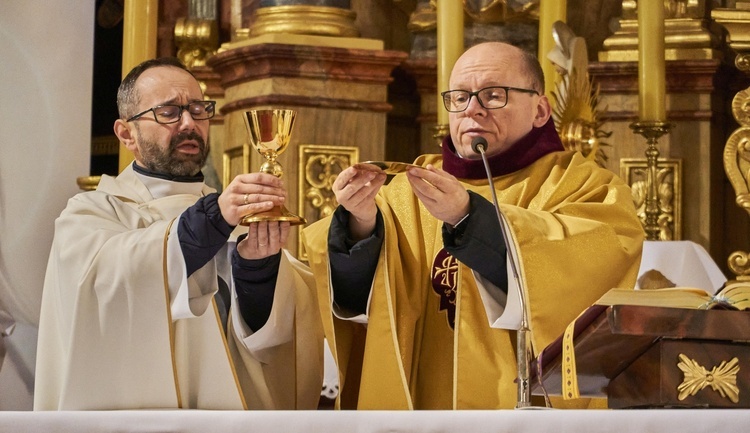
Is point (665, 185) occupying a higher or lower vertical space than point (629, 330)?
higher

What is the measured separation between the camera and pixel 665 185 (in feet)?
21.7

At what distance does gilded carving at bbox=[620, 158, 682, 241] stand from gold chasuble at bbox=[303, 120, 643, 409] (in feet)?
6.69

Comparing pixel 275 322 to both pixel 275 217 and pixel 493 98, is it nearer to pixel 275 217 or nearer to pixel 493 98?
pixel 275 217

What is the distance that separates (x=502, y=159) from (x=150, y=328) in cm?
120

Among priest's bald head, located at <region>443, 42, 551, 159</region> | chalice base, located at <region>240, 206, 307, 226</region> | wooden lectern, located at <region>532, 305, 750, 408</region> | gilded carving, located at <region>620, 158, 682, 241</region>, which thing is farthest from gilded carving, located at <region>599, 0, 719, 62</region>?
wooden lectern, located at <region>532, 305, 750, 408</region>

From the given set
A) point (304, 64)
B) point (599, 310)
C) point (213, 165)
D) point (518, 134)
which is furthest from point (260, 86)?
point (599, 310)

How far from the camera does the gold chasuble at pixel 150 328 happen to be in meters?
4.25

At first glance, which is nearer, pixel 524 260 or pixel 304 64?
pixel 524 260

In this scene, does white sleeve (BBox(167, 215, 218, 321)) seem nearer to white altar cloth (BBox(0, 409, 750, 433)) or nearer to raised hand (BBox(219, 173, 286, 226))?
raised hand (BBox(219, 173, 286, 226))

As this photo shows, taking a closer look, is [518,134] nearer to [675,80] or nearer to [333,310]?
[333,310]

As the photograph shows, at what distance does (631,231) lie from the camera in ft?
14.3

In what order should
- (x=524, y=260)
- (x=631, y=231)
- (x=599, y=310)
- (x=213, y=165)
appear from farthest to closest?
(x=213, y=165) → (x=631, y=231) → (x=524, y=260) → (x=599, y=310)

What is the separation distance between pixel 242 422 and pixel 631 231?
177cm

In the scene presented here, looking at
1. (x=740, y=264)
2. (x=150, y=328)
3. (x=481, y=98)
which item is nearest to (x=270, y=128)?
(x=150, y=328)
